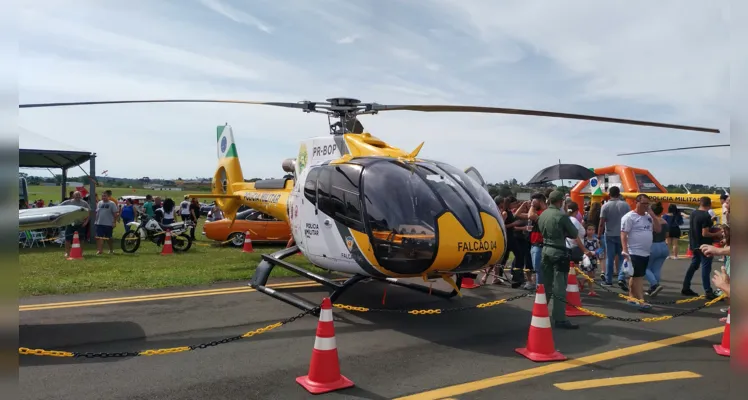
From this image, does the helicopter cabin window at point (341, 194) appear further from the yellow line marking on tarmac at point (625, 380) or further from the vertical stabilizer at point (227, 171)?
the vertical stabilizer at point (227, 171)

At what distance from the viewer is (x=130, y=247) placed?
14.1 meters

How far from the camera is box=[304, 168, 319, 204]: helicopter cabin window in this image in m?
7.27

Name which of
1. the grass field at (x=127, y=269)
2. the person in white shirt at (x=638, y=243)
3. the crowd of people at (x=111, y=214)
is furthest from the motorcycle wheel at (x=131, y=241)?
the person in white shirt at (x=638, y=243)

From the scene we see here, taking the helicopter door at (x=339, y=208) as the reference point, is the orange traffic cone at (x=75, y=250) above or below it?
below

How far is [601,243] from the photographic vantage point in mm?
11336

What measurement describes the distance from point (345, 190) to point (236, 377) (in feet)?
9.13

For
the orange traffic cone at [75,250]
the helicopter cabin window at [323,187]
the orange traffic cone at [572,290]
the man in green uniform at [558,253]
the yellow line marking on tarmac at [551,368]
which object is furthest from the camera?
the orange traffic cone at [75,250]

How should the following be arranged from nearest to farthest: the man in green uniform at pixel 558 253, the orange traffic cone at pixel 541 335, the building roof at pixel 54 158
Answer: the orange traffic cone at pixel 541 335 < the man in green uniform at pixel 558 253 < the building roof at pixel 54 158

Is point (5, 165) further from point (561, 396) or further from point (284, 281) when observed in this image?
point (284, 281)

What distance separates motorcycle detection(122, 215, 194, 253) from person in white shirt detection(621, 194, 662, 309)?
39.7ft

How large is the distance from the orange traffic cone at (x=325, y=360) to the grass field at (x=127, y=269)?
5.66 meters

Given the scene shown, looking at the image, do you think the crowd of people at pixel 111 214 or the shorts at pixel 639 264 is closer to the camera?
the shorts at pixel 639 264

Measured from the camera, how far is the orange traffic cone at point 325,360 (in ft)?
14.6

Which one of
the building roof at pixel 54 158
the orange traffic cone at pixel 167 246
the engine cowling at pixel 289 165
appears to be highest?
the building roof at pixel 54 158
